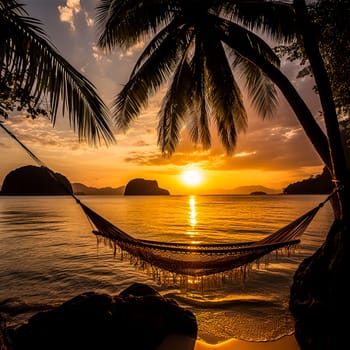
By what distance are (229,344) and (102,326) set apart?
1421 millimetres

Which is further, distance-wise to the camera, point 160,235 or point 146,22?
point 160,235

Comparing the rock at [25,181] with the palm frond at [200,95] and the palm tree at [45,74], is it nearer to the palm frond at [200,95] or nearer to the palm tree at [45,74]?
the palm frond at [200,95]

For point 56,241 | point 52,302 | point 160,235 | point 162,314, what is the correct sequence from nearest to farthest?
point 162,314, point 52,302, point 56,241, point 160,235

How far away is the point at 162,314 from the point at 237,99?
139 inches

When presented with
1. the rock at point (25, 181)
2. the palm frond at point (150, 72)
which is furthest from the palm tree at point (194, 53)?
the rock at point (25, 181)

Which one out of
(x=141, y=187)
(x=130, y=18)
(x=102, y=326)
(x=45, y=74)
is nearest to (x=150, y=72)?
(x=130, y=18)

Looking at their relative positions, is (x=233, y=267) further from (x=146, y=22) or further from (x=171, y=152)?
(x=146, y=22)

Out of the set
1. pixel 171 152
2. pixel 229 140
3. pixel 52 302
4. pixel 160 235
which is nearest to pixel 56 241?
pixel 160 235

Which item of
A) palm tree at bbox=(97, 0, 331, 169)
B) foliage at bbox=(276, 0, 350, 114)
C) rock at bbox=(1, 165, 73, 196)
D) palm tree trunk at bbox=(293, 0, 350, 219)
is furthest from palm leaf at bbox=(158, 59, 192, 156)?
rock at bbox=(1, 165, 73, 196)

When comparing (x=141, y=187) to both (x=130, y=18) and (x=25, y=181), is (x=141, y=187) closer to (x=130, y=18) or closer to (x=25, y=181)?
(x=25, y=181)

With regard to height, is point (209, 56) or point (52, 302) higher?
point (209, 56)

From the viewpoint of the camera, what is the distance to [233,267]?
263 cm

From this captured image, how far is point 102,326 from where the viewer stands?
7.09 feet

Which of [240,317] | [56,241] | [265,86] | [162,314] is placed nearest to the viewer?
[162,314]
